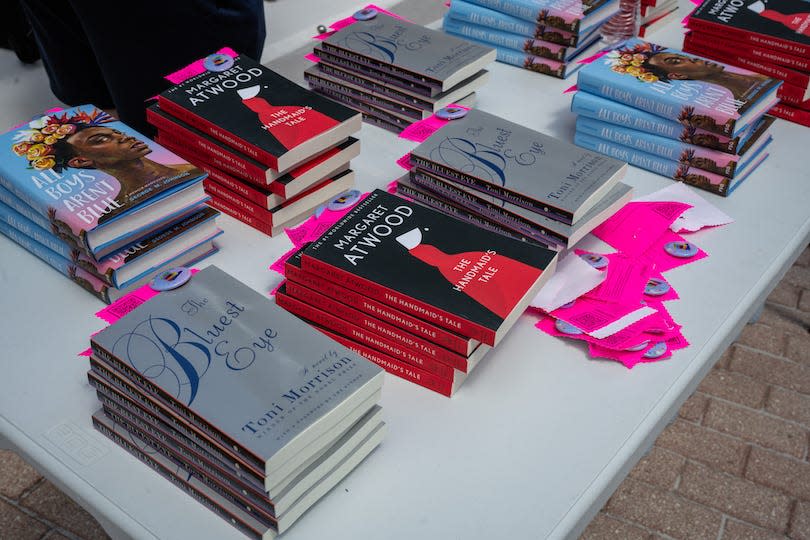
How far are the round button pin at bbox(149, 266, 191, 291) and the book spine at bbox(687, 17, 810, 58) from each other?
1225 millimetres

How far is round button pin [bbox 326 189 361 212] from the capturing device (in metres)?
1.37

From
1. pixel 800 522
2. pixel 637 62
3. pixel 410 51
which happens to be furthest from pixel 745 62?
pixel 800 522

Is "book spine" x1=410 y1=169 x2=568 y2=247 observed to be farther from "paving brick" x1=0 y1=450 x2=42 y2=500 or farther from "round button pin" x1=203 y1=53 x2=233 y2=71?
"paving brick" x1=0 y1=450 x2=42 y2=500

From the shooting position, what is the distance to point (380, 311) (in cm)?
109

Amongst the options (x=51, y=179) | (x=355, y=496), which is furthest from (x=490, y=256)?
(x=51, y=179)

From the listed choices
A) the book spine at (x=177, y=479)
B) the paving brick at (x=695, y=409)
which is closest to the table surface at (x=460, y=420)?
the book spine at (x=177, y=479)

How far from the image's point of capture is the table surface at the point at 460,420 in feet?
3.10

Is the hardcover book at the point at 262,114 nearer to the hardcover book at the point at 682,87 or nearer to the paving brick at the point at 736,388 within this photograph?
the hardcover book at the point at 682,87

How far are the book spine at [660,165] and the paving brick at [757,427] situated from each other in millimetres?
904

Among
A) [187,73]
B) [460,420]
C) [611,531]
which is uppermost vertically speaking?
[187,73]

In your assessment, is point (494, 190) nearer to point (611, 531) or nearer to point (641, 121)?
point (641, 121)

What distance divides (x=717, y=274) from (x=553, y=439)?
458 mm

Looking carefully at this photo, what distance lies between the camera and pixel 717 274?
131cm

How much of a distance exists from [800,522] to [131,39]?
1.79 metres
